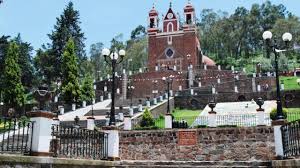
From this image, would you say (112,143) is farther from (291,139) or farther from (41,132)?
(291,139)

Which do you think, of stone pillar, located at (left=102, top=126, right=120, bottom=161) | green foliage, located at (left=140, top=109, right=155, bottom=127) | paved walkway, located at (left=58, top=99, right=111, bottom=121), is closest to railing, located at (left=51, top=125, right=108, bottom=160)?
stone pillar, located at (left=102, top=126, right=120, bottom=161)

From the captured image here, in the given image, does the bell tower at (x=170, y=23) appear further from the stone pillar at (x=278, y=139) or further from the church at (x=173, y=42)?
the stone pillar at (x=278, y=139)

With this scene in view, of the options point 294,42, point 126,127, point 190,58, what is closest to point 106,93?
point 190,58

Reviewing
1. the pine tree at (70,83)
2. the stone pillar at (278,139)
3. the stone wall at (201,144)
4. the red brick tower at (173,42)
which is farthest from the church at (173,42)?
the stone pillar at (278,139)

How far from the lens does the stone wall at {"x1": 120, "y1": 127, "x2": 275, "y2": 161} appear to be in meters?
19.8

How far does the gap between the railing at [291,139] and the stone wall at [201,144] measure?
23.4 feet

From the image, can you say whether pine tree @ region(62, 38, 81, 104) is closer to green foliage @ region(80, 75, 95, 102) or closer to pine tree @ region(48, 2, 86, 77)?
green foliage @ region(80, 75, 95, 102)

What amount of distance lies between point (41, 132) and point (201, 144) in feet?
40.5

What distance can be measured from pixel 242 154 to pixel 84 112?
64.2ft

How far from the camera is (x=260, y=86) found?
44875mm

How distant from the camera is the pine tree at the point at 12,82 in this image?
36969 millimetres

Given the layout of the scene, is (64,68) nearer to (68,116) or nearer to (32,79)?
(68,116)

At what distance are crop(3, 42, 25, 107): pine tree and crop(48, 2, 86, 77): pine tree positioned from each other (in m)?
9.16

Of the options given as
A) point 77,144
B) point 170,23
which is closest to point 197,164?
point 77,144
